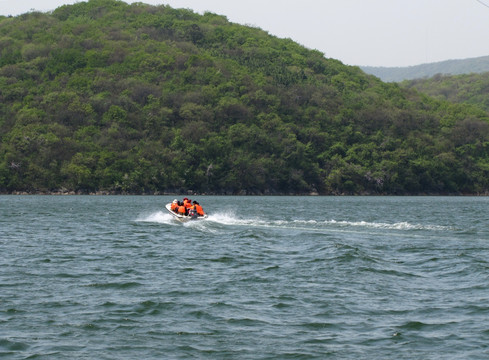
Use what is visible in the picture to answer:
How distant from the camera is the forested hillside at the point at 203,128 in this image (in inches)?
4941

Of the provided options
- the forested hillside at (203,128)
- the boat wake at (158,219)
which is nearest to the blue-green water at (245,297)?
the boat wake at (158,219)

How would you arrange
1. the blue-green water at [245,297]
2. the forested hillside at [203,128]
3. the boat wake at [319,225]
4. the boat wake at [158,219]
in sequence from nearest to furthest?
the blue-green water at [245,297] → the boat wake at [319,225] → the boat wake at [158,219] → the forested hillside at [203,128]

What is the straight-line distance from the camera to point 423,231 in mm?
44000

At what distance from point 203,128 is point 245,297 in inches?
4600

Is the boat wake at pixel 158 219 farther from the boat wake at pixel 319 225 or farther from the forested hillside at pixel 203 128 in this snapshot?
the forested hillside at pixel 203 128

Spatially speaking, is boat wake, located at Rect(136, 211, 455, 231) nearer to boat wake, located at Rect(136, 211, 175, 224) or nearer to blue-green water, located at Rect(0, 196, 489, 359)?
boat wake, located at Rect(136, 211, 175, 224)

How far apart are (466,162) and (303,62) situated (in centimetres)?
6466

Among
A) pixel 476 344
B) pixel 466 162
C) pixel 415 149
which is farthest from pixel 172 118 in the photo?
pixel 476 344

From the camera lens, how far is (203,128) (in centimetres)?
13875

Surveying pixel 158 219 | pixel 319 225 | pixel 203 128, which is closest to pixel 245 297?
pixel 319 225

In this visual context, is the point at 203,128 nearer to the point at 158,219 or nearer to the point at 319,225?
the point at 158,219

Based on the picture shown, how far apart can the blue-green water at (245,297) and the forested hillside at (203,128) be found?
86637mm

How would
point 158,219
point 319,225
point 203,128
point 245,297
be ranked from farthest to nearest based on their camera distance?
point 203,128
point 158,219
point 319,225
point 245,297

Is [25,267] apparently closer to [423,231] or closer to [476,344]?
[476,344]
